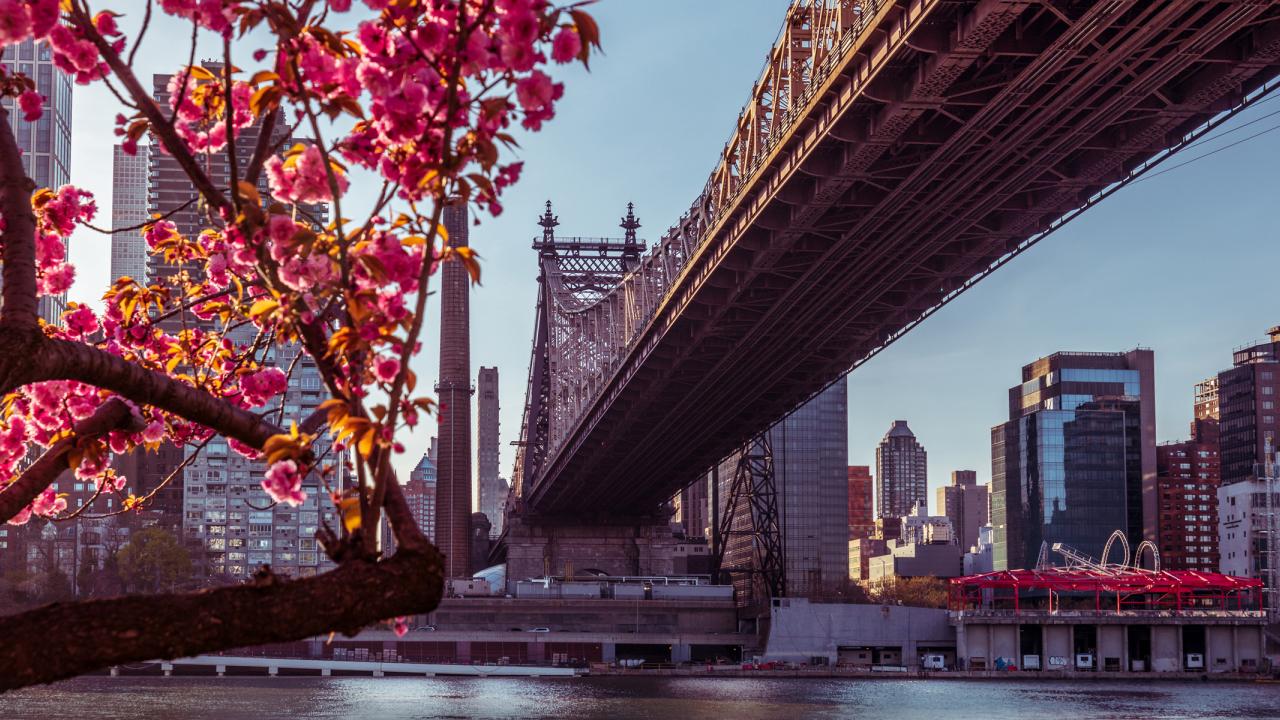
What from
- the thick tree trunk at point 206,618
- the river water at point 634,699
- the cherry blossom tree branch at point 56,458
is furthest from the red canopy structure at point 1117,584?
the thick tree trunk at point 206,618

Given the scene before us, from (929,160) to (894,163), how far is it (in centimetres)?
185

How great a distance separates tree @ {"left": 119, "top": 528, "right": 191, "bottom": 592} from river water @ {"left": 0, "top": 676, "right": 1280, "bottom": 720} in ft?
74.8

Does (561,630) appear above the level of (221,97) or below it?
below

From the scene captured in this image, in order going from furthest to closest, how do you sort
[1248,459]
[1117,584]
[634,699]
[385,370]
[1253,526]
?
[1248,459]
[1253,526]
[1117,584]
[634,699]
[385,370]

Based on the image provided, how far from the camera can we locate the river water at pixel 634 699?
70.9 m

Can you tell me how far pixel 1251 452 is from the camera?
7303 inches

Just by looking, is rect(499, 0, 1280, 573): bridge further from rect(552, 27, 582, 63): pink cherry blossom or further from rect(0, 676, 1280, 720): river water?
rect(552, 27, 582, 63): pink cherry blossom

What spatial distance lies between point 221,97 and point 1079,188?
37257 millimetres

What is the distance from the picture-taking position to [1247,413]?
187750mm

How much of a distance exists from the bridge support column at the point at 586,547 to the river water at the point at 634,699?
25.2m

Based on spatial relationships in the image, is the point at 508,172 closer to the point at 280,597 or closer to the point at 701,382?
the point at 280,597

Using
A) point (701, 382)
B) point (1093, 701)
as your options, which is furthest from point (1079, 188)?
point (1093, 701)

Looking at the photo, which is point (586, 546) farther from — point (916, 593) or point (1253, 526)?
point (1253, 526)

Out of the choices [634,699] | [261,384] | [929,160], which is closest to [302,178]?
[261,384]
